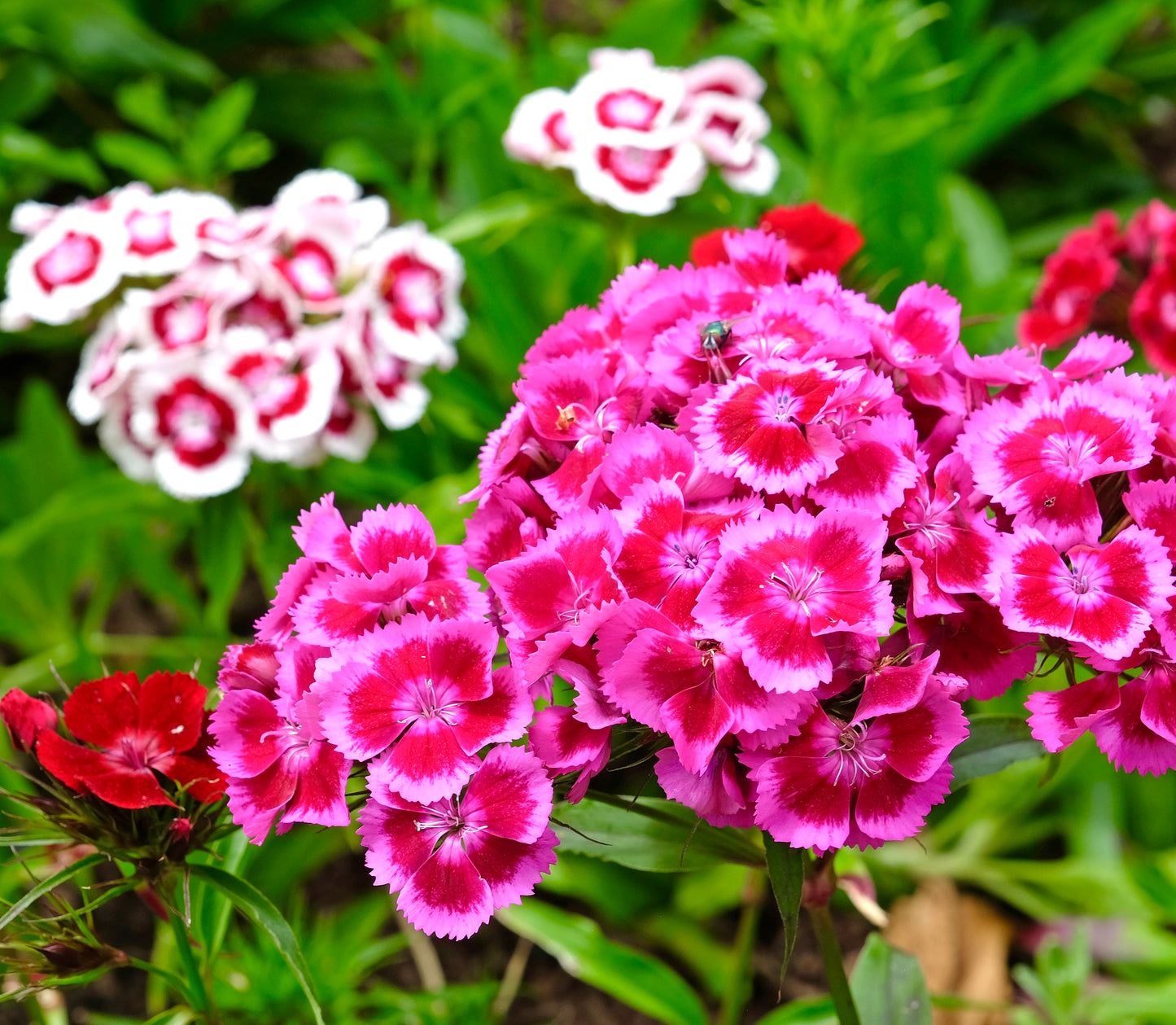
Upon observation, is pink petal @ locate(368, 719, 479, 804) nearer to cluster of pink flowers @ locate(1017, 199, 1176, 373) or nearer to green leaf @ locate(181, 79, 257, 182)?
cluster of pink flowers @ locate(1017, 199, 1176, 373)

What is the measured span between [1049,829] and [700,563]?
1451 millimetres

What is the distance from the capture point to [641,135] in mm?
1537

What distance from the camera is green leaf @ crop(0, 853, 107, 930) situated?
0.74m

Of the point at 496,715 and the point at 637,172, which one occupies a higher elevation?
the point at 637,172

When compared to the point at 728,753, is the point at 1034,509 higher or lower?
higher

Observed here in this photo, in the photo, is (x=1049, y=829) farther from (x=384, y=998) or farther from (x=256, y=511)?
(x=256, y=511)

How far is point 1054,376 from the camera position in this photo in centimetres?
88

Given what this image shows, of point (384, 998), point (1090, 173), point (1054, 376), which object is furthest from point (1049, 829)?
point (1090, 173)

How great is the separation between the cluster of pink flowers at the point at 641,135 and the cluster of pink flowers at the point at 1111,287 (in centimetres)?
45

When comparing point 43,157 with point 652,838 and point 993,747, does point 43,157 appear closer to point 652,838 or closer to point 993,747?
point 652,838

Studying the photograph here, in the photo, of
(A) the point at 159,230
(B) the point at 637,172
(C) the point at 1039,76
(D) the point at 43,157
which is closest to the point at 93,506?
(A) the point at 159,230

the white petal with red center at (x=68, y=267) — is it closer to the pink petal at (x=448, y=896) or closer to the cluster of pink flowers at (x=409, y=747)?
the cluster of pink flowers at (x=409, y=747)

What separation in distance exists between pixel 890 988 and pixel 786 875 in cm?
39

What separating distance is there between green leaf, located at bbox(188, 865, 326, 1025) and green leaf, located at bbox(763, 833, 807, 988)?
341mm
